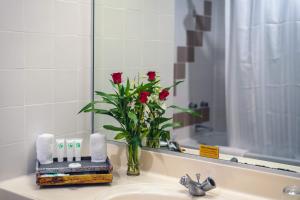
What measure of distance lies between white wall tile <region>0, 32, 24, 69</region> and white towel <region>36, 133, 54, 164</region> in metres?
0.28

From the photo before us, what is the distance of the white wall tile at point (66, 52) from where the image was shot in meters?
1.63

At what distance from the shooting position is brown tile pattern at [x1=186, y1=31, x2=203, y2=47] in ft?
7.58

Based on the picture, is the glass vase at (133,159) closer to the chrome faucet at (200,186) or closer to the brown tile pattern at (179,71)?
the chrome faucet at (200,186)

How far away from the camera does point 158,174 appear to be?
61.4 inches

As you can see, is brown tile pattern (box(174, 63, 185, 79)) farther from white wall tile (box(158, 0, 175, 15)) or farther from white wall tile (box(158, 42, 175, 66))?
white wall tile (box(158, 0, 175, 15))

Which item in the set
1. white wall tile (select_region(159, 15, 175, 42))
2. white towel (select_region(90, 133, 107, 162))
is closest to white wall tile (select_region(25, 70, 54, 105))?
white towel (select_region(90, 133, 107, 162))

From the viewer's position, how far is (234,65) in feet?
6.27

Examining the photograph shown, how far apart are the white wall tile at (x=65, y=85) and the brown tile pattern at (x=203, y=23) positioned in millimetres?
986

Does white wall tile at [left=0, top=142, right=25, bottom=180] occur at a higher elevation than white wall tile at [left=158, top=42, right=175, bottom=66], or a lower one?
lower

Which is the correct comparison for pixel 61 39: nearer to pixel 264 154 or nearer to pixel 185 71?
pixel 185 71

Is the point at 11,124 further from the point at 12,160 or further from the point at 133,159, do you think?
the point at 133,159

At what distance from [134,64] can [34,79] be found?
1.50 feet

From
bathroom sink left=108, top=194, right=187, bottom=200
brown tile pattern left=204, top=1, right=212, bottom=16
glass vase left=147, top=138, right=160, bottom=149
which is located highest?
brown tile pattern left=204, top=1, right=212, bottom=16

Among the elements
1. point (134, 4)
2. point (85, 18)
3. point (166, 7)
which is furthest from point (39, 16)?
point (166, 7)
